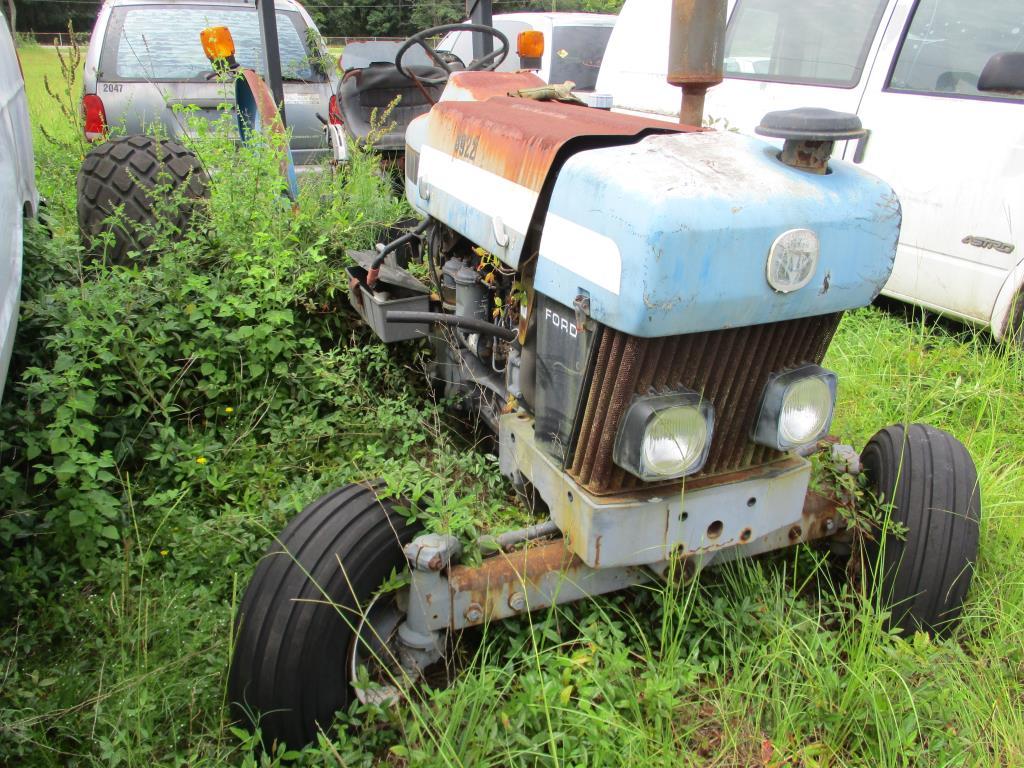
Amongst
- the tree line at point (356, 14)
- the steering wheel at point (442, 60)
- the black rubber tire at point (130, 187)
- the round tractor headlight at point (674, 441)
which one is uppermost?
the tree line at point (356, 14)

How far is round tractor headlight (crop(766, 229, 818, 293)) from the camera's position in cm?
159

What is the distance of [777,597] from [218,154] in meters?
2.87

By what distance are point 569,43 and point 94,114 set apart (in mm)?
4016

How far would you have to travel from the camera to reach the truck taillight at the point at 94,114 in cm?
490

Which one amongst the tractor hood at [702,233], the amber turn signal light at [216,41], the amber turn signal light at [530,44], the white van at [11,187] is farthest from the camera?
the amber turn signal light at [216,41]

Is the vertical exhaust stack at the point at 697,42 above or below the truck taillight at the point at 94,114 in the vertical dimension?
above

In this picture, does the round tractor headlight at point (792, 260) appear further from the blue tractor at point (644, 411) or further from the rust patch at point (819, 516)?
the rust patch at point (819, 516)

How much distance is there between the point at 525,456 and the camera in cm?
202

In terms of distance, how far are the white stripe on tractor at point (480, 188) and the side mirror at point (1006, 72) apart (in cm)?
218

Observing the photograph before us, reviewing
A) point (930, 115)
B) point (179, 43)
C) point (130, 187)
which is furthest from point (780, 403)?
point (179, 43)

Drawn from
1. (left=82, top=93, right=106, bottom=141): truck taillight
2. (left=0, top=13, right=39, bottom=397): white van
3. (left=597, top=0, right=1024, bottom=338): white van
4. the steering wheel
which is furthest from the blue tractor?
(left=82, top=93, right=106, bottom=141): truck taillight

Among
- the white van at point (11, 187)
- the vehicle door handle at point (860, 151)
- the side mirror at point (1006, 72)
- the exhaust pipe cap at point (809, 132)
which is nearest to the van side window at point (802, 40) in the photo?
the vehicle door handle at point (860, 151)

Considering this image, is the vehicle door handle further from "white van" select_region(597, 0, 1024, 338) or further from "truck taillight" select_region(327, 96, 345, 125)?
"truck taillight" select_region(327, 96, 345, 125)

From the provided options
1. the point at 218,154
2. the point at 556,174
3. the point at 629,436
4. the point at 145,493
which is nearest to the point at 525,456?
the point at 629,436
